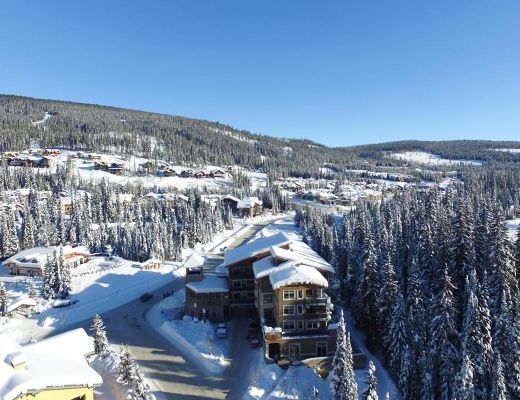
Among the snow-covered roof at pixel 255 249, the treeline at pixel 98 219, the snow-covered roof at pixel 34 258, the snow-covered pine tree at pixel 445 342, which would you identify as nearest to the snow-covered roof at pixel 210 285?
the snow-covered roof at pixel 255 249

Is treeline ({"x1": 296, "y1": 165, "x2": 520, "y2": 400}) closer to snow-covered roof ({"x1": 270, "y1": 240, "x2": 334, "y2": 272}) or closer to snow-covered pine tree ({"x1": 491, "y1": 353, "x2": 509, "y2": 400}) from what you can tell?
snow-covered pine tree ({"x1": 491, "y1": 353, "x2": 509, "y2": 400})

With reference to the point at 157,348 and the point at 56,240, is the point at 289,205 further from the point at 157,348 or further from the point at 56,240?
the point at 157,348

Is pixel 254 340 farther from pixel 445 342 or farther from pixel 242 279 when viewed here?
pixel 445 342

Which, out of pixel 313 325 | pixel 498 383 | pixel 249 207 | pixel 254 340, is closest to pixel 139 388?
pixel 254 340

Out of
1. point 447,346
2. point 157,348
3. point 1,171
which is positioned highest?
point 1,171

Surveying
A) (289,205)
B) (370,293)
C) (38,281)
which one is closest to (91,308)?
(38,281)

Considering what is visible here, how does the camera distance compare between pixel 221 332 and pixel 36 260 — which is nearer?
pixel 221 332
